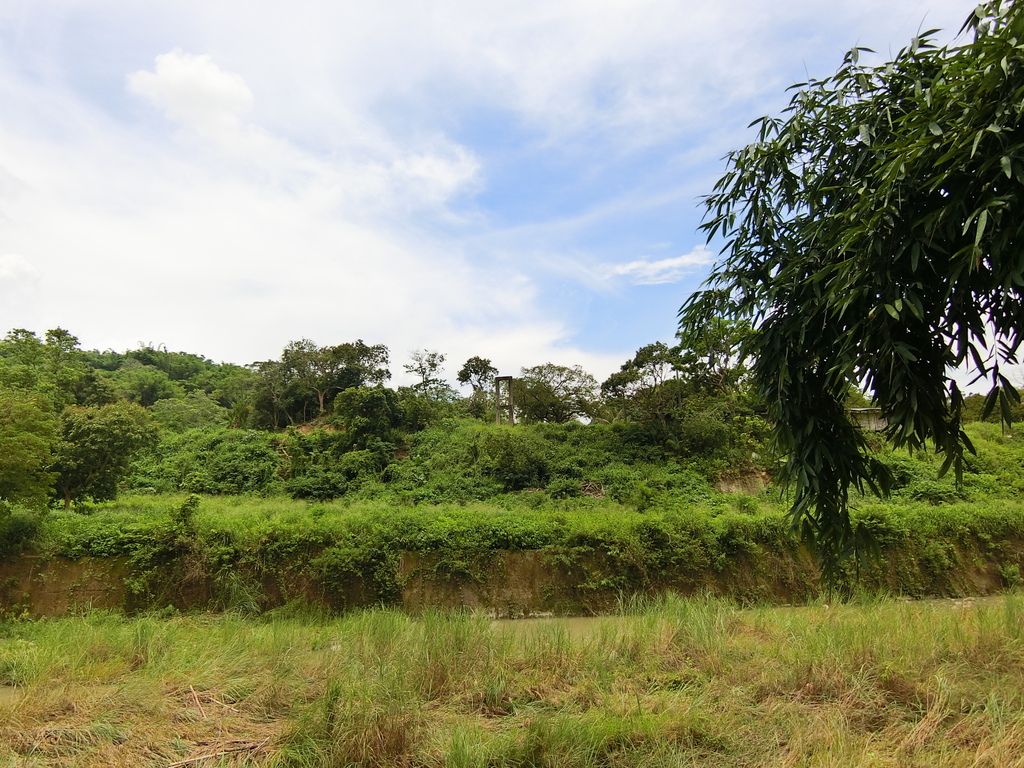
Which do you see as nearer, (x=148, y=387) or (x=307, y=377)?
(x=307, y=377)

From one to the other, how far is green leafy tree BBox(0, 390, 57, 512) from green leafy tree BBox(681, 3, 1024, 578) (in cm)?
1228

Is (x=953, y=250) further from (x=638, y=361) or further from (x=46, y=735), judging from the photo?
(x=638, y=361)

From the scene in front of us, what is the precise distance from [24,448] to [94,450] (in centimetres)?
432

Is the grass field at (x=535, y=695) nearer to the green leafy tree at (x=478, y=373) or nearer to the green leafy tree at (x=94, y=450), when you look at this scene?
the green leafy tree at (x=94, y=450)

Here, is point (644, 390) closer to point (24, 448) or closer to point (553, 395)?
point (553, 395)

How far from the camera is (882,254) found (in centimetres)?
343

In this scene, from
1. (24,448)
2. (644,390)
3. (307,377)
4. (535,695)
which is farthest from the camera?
(307,377)

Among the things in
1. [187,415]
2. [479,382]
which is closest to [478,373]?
[479,382]

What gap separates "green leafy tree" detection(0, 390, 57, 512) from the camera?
10.1 metres

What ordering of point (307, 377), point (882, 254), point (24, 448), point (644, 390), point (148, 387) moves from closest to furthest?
point (882, 254) → point (24, 448) → point (644, 390) → point (307, 377) → point (148, 387)

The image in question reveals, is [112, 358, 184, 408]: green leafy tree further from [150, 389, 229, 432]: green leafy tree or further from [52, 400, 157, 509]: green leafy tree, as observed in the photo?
[52, 400, 157, 509]: green leafy tree

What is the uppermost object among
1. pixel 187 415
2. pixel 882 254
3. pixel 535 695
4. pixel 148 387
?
pixel 148 387

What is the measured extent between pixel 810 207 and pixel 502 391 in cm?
2404

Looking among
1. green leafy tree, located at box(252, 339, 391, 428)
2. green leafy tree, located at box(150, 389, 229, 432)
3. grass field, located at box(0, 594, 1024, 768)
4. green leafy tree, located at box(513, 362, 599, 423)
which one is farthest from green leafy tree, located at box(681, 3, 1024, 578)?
green leafy tree, located at box(150, 389, 229, 432)
